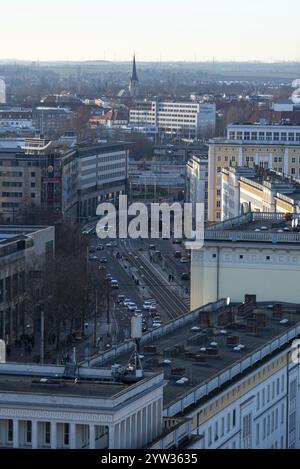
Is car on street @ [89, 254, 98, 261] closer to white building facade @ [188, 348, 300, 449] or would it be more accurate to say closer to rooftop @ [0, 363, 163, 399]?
white building facade @ [188, 348, 300, 449]

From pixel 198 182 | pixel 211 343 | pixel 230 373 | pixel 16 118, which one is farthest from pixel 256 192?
pixel 16 118

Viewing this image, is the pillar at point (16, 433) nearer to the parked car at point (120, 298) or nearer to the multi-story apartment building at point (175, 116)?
the parked car at point (120, 298)

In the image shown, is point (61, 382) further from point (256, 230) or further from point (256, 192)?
point (256, 192)

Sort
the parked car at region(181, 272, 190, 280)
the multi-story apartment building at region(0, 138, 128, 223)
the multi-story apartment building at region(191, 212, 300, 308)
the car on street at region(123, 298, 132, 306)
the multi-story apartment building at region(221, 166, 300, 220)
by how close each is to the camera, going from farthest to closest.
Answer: the multi-story apartment building at region(0, 138, 128, 223), the parked car at region(181, 272, 190, 280), the multi-story apartment building at region(221, 166, 300, 220), the car on street at region(123, 298, 132, 306), the multi-story apartment building at region(191, 212, 300, 308)

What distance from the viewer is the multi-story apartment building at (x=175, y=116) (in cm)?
11200

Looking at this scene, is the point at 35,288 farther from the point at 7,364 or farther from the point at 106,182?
the point at 106,182

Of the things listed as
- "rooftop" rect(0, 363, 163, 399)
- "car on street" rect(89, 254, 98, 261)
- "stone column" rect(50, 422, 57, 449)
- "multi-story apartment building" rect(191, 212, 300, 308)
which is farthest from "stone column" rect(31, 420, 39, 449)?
"car on street" rect(89, 254, 98, 261)

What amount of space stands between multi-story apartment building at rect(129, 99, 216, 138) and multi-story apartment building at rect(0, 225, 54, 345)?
74318 mm

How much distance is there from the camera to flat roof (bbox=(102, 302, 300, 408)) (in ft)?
60.9

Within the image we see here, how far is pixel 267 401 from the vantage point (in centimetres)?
2050

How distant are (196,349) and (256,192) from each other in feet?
73.7

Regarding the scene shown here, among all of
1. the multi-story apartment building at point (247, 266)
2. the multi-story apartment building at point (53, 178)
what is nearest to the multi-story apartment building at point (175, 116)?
the multi-story apartment building at point (53, 178)

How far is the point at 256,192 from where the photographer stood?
4281 centimetres

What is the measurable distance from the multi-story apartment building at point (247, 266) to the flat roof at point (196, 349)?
1.41m
